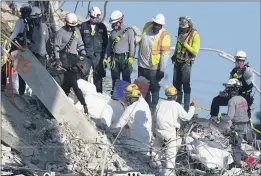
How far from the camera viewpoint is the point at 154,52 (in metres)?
23.5

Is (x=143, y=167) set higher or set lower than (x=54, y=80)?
lower

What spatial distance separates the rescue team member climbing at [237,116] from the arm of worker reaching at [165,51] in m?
1.31

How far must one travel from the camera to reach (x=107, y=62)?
2392cm

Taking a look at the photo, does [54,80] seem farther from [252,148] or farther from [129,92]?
[252,148]

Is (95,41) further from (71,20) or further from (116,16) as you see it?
(71,20)

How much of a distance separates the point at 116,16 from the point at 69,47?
1.04m

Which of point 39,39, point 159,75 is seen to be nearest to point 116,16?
point 159,75

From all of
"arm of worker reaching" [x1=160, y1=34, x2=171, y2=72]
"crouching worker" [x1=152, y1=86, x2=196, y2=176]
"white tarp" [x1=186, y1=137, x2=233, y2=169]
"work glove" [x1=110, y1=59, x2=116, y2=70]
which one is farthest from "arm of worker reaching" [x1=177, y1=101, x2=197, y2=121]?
"work glove" [x1=110, y1=59, x2=116, y2=70]

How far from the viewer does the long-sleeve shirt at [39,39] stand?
22703 millimetres

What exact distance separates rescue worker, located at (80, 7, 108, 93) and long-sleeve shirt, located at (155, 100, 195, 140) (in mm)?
2072

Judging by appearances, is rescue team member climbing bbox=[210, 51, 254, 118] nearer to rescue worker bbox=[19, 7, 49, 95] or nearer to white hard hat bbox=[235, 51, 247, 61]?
white hard hat bbox=[235, 51, 247, 61]

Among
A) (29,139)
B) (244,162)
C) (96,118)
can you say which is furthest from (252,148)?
(29,139)

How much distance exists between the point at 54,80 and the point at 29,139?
123 cm

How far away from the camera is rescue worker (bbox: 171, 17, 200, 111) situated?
77.0 ft
